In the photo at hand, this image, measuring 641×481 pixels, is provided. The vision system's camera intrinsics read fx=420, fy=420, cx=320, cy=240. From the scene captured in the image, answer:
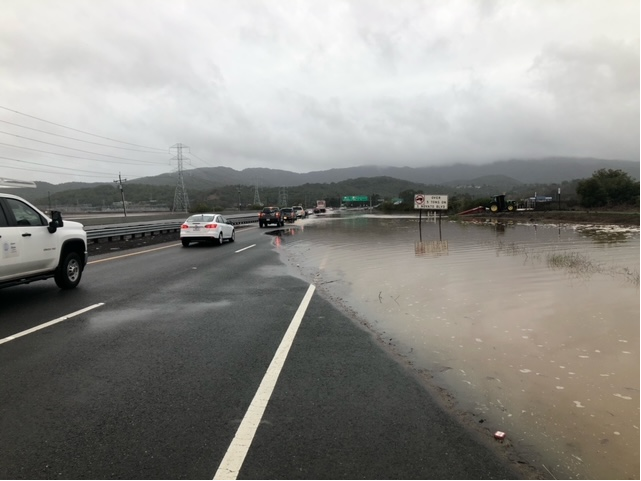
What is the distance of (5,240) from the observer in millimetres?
7711

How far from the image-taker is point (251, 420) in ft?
12.3

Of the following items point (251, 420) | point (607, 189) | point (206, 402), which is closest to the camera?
point (251, 420)

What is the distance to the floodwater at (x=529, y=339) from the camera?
147 inches

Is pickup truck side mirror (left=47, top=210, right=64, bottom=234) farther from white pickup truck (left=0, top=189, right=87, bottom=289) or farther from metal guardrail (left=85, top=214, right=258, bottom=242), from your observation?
metal guardrail (left=85, top=214, right=258, bottom=242)

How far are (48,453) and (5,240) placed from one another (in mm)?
6026

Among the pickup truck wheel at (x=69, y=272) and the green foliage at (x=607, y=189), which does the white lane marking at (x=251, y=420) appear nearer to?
the pickup truck wheel at (x=69, y=272)

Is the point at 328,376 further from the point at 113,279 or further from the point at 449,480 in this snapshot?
the point at 113,279

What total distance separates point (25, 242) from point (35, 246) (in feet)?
0.91

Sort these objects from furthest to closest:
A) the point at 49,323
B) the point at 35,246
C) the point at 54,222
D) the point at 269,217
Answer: the point at 269,217
the point at 54,222
the point at 35,246
the point at 49,323

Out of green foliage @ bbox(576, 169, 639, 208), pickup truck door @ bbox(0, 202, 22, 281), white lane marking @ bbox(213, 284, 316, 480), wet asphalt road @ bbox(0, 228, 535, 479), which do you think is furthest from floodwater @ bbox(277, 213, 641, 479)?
green foliage @ bbox(576, 169, 639, 208)

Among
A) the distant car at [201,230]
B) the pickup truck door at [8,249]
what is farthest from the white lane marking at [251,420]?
the distant car at [201,230]

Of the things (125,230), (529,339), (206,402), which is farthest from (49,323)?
(125,230)

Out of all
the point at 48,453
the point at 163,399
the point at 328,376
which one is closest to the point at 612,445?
the point at 328,376

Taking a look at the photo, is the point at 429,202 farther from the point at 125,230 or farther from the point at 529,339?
the point at 529,339
